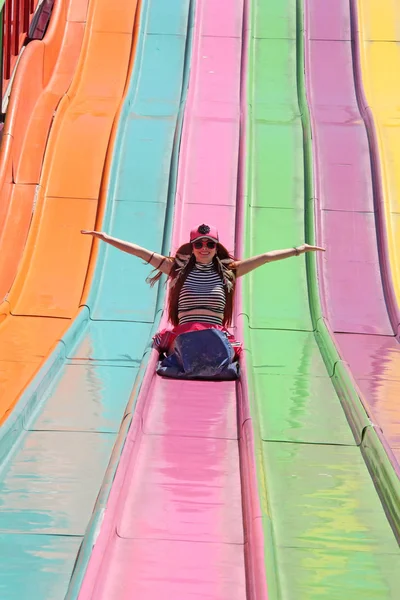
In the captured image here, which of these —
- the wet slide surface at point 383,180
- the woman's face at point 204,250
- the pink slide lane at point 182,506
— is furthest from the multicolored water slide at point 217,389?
the woman's face at point 204,250

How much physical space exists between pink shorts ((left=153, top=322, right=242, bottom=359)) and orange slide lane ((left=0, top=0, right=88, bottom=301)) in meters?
1.69

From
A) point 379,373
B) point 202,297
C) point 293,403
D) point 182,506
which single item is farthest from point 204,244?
point 182,506

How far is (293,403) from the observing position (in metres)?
5.55

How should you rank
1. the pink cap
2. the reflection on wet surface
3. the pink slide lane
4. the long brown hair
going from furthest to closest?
the long brown hair
the pink cap
the reflection on wet surface
the pink slide lane

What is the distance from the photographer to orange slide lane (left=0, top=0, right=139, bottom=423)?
265 inches

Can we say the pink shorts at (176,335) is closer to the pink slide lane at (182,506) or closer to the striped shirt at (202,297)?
the striped shirt at (202,297)

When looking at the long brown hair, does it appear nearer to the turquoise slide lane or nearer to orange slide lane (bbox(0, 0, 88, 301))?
the turquoise slide lane

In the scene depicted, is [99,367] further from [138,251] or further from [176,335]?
[138,251]

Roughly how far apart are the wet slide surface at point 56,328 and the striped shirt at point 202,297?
32.2 inches

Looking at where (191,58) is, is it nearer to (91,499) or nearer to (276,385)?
(276,385)

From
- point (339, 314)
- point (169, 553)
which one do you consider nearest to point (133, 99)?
point (339, 314)

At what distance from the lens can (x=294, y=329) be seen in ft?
23.4

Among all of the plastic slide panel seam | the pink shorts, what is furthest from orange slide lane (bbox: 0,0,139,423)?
the pink shorts

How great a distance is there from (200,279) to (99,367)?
2.67ft
